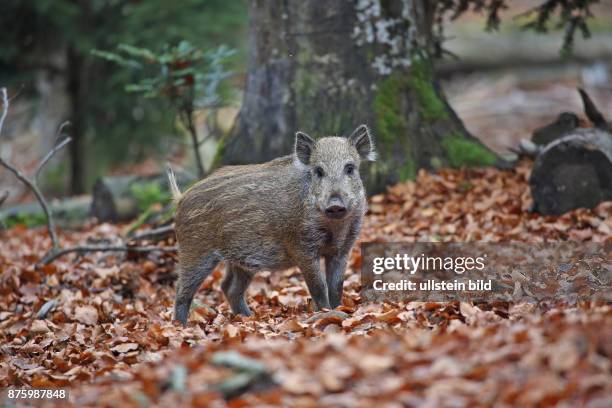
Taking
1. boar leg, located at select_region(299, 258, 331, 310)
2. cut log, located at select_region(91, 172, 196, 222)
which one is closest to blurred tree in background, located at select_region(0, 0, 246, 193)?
cut log, located at select_region(91, 172, 196, 222)

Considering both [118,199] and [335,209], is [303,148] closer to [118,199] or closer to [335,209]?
[335,209]

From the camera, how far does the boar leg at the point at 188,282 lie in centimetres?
686

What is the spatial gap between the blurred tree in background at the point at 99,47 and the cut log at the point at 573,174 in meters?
8.54

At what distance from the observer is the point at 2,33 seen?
16.5 metres

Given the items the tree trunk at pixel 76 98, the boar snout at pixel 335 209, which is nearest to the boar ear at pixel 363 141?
the boar snout at pixel 335 209

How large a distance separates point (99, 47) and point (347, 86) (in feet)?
26.9

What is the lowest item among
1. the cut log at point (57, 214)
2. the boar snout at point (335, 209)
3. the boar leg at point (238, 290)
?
the cut log at point (57, 214)

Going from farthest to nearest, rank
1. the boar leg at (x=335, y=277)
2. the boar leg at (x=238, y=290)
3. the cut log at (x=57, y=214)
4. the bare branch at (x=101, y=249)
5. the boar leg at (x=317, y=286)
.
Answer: the cut log at (x=57, y=214) → the bare branch at (x=101, y=249) → the boar leg at (x=238, y=290) → the boar leg at (x=335, y=277) → the boar leg at (x=317, y=286)

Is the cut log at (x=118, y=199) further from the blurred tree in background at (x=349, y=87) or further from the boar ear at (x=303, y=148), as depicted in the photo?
the boar ear at (x=303, y=148)

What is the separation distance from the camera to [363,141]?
22.0ft

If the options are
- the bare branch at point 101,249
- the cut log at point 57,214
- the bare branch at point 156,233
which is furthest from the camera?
the cut log at point 57,214

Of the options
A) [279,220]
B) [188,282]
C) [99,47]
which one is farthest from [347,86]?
[99,47]

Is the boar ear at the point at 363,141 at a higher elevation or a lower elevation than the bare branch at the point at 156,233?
higher

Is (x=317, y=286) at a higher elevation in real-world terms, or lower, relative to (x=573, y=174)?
lower
